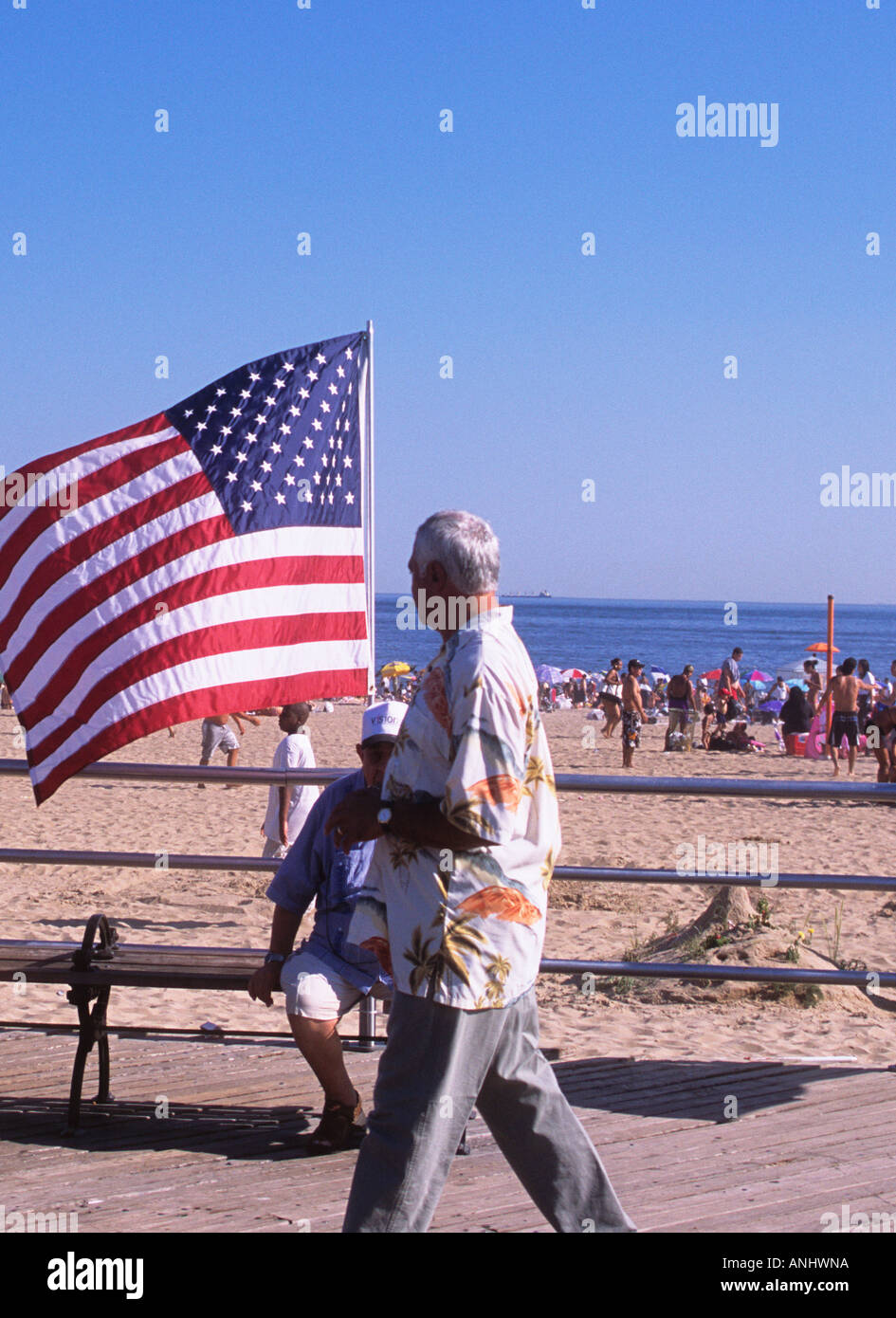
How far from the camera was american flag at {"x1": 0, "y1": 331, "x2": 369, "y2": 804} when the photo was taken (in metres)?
4.50

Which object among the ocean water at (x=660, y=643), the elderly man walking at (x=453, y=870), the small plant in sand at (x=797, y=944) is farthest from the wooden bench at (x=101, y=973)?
the ocean water at (x=660, y=643)

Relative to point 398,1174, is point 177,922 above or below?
below

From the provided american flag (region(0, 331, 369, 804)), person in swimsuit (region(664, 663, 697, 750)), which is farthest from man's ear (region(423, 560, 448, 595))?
person in swimsuit (region(664, 663, 697, 750))

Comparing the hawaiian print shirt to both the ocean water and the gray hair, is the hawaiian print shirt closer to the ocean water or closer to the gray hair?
the gray hair

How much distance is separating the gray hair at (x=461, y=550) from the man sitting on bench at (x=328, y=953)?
1.12 meters

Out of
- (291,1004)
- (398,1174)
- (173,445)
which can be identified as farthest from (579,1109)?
(173,445)

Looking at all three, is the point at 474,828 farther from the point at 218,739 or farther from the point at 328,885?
the point at 218,739

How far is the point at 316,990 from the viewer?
148 inches

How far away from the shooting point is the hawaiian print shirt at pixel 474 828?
8.27 feet

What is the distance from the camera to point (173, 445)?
15.7 feet

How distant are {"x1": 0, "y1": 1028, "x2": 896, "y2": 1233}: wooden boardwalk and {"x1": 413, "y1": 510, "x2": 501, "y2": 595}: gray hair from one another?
1.71 meters

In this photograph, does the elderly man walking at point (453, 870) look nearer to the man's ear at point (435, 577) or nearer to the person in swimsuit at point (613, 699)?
the man's ear at point (435, 577)

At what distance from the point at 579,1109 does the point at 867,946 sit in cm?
640
